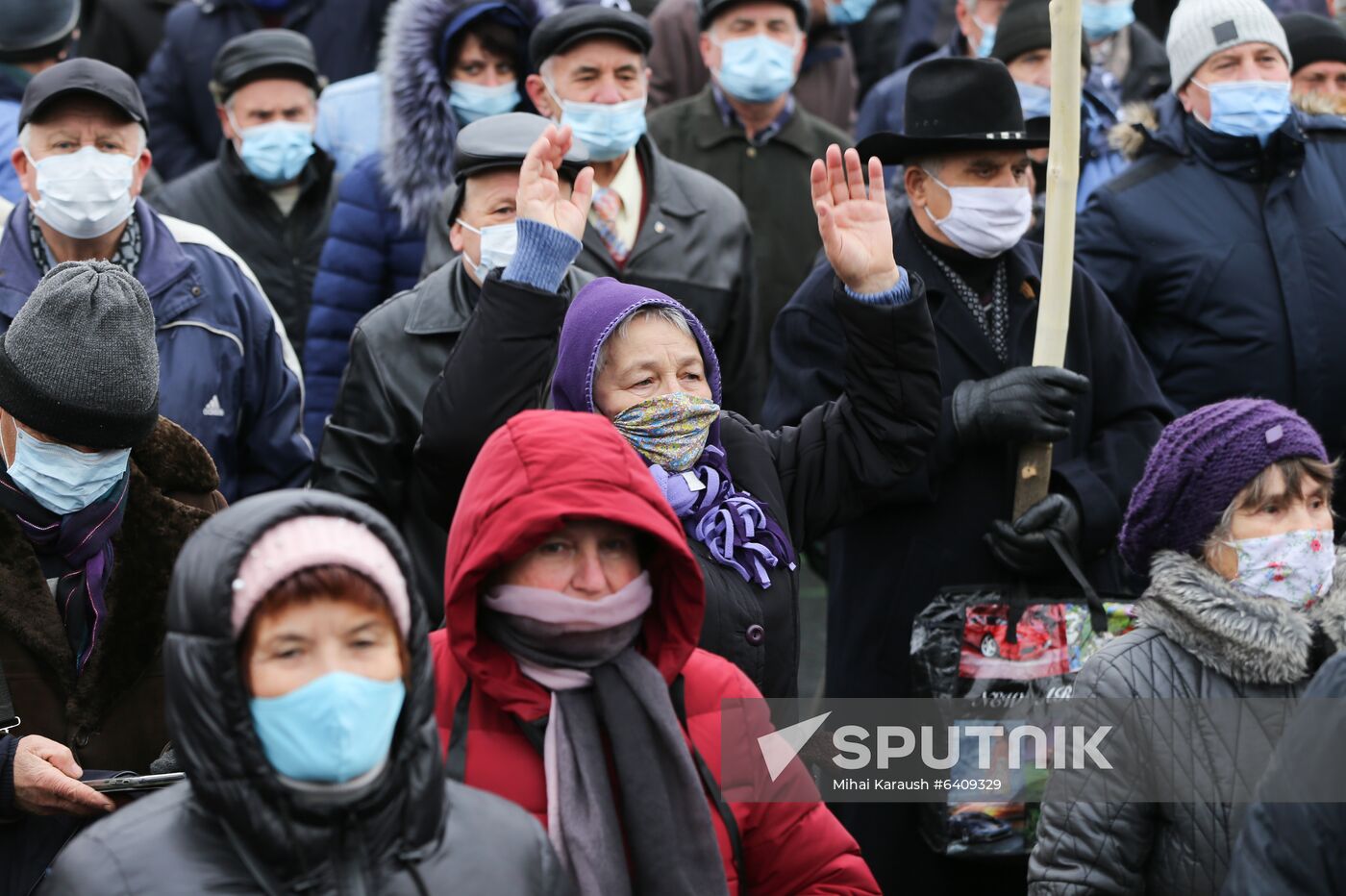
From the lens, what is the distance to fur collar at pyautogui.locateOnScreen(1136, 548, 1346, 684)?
3924 millimetres

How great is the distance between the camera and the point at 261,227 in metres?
7.07

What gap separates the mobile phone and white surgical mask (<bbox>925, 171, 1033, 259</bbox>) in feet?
9.13

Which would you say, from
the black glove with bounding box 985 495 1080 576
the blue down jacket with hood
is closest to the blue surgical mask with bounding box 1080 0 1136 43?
the blue down jacket with hood

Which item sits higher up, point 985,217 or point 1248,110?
point 1248,110

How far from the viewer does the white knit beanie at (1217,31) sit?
627 centimetres

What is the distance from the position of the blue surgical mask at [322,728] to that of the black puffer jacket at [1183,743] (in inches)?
65.8

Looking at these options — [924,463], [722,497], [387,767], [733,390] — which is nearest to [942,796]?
[924,463]

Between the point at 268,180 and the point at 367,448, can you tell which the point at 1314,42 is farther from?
Result: the point at 367,448

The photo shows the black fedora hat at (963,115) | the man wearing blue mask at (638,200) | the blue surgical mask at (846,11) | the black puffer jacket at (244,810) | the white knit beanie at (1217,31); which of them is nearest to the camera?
the black puffer jacket at (244,810)

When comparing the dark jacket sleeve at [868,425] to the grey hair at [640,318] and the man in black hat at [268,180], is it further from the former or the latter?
the man in black hat at [268,180]

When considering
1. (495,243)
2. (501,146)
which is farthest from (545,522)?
(501,146)

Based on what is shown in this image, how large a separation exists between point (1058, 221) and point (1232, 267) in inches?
44.0

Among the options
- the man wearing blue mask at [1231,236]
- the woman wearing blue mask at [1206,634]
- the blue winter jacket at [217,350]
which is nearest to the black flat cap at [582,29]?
the blue winter jacket at [217,350]

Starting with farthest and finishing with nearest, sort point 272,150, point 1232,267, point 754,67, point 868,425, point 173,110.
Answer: point 173,110 → point 754,67 → point 272,150 → point 1232,267 → point 868,425
